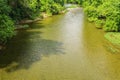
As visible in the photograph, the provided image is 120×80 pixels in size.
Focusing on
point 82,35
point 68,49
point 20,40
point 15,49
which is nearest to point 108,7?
point 82,35

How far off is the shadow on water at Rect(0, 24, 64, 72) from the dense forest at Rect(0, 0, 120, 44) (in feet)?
6.84

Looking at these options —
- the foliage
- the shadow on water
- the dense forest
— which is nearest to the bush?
the dense forest

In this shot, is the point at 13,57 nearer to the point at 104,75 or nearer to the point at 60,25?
the point at 104,75

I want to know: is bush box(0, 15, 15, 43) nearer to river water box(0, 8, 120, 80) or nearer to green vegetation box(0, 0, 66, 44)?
green vegetation box(0, 0, 66, 44)

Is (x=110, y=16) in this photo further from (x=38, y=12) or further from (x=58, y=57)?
(x=38, y=12)

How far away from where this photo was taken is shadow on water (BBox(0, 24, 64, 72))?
24881mm

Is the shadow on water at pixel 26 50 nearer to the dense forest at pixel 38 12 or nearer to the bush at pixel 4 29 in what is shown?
A: the dense forest at pixel 38 12

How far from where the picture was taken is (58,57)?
27562 millimetres

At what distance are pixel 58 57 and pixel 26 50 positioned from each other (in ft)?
16.4

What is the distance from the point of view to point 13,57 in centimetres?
2669

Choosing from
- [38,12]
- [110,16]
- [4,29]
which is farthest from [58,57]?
[38,12]

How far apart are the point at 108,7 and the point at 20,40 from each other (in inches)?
754

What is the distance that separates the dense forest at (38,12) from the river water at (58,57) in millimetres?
2934

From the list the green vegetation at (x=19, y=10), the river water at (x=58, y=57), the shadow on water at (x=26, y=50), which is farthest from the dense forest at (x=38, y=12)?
the river water at (x=58, y=57)
